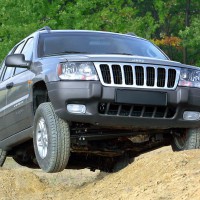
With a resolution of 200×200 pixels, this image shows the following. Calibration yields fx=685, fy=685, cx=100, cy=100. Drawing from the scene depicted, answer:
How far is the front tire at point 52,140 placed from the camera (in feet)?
24.5

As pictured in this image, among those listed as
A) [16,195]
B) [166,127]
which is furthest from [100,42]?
[16,195]

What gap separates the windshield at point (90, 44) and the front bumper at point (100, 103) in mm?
1135

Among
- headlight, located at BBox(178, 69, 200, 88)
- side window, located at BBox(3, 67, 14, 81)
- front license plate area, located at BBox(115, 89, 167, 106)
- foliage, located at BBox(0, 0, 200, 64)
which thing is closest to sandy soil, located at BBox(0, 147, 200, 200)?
front license plate area, located at BBox(115, 89, 167, 106)

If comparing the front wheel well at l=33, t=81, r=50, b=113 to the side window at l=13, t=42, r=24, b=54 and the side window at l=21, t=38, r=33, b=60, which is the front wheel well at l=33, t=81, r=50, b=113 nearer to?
the side window at l=21, t=38, r=33, b=60

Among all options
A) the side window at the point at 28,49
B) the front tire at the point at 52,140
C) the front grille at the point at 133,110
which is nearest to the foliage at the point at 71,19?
the side window at the point at 28,49

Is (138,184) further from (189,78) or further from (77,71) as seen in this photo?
(189,78)

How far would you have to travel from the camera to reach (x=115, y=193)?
6.92m

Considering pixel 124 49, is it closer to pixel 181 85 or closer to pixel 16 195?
pixel 181 85

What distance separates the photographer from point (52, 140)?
7434 mm

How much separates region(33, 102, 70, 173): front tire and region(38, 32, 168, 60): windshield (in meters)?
1.11

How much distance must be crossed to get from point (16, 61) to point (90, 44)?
1.01 meters

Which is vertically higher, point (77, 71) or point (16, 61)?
point (77, 71)

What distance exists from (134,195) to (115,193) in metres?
0.54

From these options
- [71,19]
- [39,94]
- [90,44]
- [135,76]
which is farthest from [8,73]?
[71,19]
